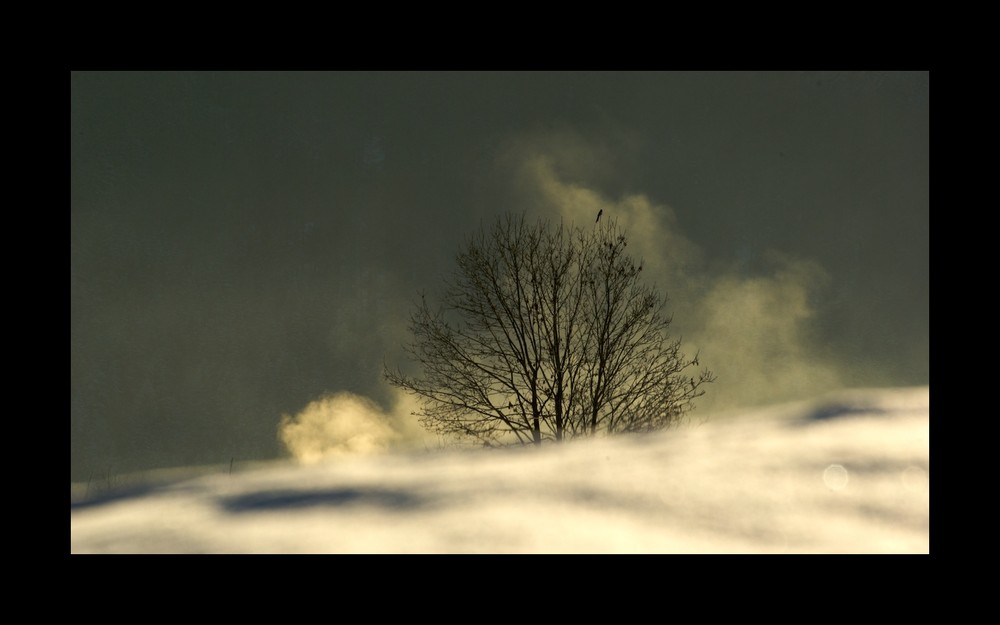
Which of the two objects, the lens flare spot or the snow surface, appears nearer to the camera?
the snow surface

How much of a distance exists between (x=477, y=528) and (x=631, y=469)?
64.6 inches

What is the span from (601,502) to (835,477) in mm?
1987

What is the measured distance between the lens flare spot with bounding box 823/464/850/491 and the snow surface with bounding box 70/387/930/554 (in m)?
0.01

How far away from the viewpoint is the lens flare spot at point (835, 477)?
19.3ft

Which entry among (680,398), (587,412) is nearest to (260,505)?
(587,412)

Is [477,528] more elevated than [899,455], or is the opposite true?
[899,455]

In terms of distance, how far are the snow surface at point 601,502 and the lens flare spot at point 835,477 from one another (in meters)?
0.01

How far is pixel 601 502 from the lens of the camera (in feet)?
18.3

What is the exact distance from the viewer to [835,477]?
6020mm

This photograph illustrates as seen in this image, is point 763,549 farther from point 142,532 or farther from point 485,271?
point 485,271

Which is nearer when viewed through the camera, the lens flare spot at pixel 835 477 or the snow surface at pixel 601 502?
the snow surface at pixel 601 502

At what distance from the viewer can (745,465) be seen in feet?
20.4

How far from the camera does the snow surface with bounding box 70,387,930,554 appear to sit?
16.6ft

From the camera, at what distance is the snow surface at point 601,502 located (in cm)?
505
